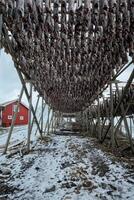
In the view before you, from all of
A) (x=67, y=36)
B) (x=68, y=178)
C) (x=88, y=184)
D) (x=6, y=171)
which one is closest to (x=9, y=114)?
(x=6, y=171)

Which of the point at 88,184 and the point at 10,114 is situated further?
the point at 10,114

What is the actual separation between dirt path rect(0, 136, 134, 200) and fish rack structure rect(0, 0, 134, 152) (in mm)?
2895

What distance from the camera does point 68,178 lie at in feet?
22.3

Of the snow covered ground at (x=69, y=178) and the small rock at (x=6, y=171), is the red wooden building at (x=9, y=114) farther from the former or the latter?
the small rock at (x=6, y=171)

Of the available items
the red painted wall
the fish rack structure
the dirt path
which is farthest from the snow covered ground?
the red painted wall

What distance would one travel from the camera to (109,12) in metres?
6.43

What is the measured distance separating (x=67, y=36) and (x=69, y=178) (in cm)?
316

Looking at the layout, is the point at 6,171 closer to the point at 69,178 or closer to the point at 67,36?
the point at 69,178

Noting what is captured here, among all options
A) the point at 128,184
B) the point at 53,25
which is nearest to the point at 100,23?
the point at 53,25

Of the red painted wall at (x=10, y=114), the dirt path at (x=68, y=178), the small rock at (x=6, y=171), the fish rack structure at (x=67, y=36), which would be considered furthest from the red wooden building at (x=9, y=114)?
the small rock at (x=6, y=171)

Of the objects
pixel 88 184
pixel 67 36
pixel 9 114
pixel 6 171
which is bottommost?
pixel 88 184

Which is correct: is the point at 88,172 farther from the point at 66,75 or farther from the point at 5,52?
the point at 66,75

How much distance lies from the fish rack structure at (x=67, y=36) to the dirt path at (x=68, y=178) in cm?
290

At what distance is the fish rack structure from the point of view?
6.16 meters
